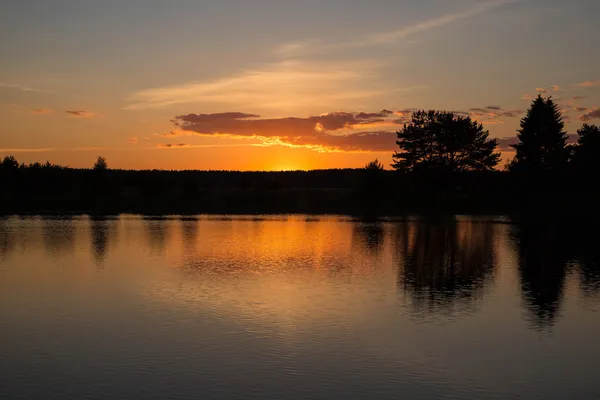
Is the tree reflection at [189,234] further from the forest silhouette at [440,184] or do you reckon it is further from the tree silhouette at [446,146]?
the tree silhouette at [446,146]

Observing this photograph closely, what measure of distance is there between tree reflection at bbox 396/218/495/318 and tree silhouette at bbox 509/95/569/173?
122 feet

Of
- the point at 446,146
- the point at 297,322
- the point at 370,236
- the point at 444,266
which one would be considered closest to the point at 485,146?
the point at 446,146

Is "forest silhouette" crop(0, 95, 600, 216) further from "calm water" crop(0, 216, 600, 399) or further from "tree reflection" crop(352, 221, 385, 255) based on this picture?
"calm water" crop(0, 216, 600, 399)

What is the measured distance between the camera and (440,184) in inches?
4267

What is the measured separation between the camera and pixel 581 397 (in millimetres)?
15539

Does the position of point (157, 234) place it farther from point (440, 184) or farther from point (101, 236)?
point (440, 184)

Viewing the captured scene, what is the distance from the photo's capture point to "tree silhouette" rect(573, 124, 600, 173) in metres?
99.2

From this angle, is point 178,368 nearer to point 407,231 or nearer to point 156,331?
point 156,331

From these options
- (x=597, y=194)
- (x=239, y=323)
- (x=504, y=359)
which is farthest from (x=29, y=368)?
(x=597, y=194)

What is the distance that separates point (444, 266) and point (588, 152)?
7243cm

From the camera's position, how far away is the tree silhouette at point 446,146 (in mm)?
108812

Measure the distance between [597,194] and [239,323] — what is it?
3403 inches

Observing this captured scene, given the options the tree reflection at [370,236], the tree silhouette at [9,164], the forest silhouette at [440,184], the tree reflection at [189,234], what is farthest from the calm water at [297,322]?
the tree silhouette at [9,164]

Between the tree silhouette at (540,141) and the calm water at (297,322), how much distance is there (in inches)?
2163
